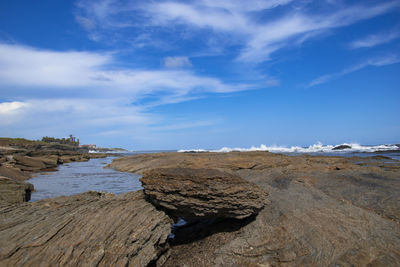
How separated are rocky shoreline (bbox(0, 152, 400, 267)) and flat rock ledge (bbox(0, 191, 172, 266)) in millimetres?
16

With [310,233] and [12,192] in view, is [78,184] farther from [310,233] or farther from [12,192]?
[310,233]

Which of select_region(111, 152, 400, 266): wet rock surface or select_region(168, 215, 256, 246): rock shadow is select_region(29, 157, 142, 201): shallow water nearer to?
select_region(168, 215, 256, 246): rock shadow

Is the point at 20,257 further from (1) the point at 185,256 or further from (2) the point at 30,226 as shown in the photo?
(1) the point at 185,256

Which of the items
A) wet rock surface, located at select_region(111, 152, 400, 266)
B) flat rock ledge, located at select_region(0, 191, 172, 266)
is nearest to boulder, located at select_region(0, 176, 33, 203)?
flat rock ledge, located at select_region(0, 191, 172, 266)

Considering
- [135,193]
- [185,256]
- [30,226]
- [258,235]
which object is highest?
[135,193]

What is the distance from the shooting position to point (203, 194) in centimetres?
550

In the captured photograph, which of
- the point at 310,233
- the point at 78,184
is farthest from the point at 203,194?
the point at 78,184

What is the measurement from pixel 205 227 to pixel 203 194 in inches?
59.1

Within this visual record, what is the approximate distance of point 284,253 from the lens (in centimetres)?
481

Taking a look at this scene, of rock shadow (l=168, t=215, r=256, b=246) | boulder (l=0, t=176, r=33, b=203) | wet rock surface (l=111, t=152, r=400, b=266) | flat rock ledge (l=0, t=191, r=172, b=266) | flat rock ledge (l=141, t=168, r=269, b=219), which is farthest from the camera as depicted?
boulder (l=0, t=176, r=33, b=203)

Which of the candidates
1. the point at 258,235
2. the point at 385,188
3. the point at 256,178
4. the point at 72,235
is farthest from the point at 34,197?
the point at 385,188

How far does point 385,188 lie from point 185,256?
5912 millimetres

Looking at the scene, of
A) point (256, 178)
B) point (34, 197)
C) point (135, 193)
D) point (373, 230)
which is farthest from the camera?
point (34, 197)

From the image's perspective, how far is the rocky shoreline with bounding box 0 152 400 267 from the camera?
4.41 metres
